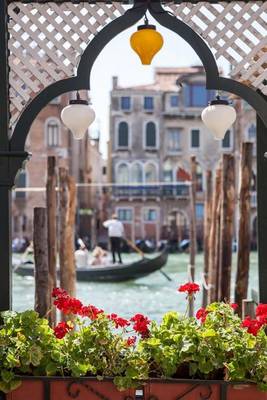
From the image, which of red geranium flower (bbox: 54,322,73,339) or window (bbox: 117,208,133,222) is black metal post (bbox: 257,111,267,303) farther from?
window (bbox: 117,208,133,222)

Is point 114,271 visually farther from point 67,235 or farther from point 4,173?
point 4,173

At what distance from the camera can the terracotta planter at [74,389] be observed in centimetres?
205

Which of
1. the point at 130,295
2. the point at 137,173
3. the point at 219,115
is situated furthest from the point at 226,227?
the point at 137,173

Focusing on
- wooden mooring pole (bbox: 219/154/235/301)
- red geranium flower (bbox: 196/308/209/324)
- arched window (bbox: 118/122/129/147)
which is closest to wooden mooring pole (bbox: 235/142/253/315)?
wooden mooring pole (bbox: 219/154/235/301)

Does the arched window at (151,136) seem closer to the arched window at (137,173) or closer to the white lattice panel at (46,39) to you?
the arched window at (137,173)

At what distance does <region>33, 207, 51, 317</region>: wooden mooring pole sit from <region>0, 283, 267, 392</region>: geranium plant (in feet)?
8.72

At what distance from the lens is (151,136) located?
26141 millimetres

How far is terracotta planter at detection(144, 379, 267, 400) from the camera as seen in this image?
2.02m

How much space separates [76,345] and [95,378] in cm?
12

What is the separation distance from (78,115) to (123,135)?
23.8 metres

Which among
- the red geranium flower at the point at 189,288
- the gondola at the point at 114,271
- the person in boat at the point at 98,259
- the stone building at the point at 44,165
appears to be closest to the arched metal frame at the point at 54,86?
the red geranium flower at the point at 189,288

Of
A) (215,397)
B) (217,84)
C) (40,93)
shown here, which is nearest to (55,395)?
(215,397)

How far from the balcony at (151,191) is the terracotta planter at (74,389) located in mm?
23894

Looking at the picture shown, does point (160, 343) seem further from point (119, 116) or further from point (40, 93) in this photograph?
point (119, 116)
